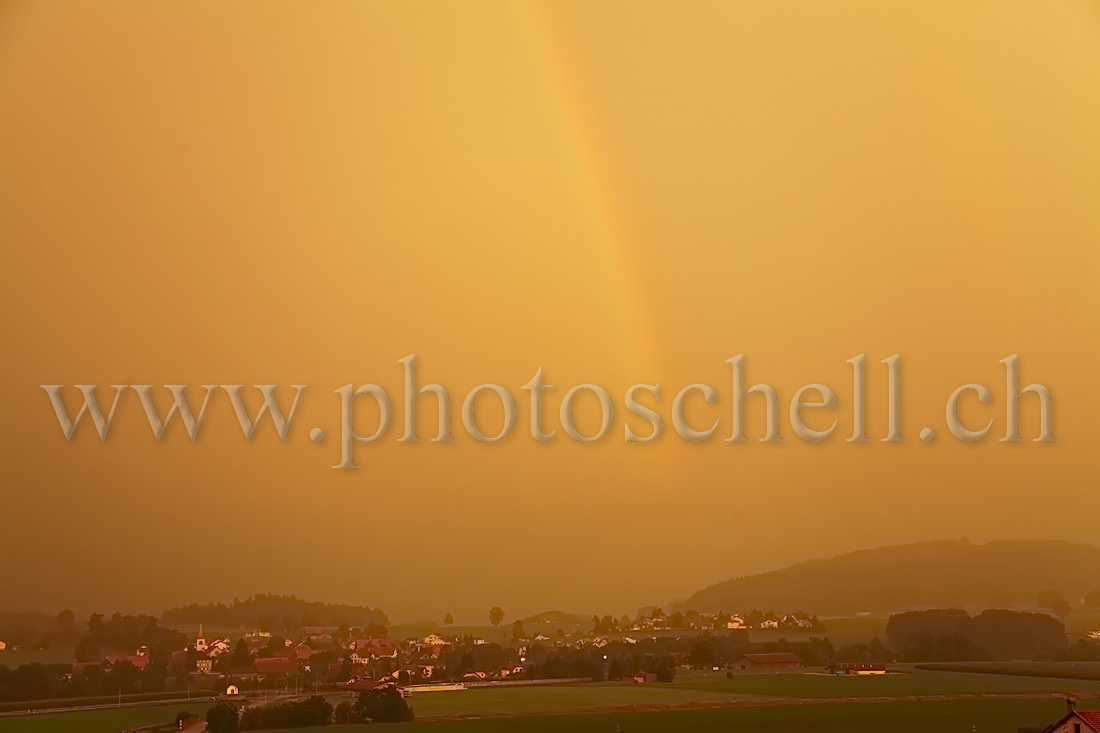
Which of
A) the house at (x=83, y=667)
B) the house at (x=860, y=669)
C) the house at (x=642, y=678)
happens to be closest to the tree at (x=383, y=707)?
the house at (x=83, y=667)

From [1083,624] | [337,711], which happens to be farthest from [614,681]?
[1083,624]

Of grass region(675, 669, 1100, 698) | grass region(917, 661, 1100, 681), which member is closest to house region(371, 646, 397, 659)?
grass region(675, 669, 1100, 698)

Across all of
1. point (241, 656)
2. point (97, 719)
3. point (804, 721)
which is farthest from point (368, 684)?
point (804, 721)

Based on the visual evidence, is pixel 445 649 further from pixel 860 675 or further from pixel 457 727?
pixel 860 675

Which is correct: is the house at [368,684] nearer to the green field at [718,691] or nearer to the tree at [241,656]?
the green field at [718,691]

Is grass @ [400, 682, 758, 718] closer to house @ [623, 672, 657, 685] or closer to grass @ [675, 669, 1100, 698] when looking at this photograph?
house @ [623, 672, 657, 685]

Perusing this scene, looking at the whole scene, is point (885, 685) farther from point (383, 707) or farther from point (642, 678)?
point (383, 707)
